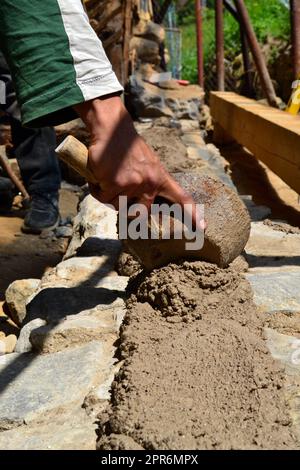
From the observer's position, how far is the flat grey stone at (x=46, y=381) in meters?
1.76

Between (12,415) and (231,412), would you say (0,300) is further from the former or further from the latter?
(231,412)

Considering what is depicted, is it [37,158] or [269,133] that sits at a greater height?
[269,133]

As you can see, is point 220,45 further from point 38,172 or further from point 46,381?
point 46,381

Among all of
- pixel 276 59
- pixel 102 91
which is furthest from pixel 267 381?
pixel 276 59

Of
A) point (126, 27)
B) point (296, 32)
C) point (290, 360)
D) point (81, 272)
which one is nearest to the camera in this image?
point (290, 360)

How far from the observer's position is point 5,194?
231 inches

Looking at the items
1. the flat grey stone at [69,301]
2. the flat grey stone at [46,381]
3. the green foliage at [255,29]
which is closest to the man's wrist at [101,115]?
the flat grey stone at [46,381]

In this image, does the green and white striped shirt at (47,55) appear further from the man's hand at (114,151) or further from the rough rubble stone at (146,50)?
the rough rubble stone at (146,50)

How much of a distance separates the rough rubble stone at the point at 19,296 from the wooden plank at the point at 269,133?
1396mm

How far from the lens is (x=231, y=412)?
1.55m

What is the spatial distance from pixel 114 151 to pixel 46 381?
65 centimetres

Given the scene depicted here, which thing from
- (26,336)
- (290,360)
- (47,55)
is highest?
(47,55)

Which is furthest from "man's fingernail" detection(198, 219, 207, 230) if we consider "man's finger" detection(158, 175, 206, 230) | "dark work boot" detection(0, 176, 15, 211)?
"dark work boot" detection(0, 176, 15, 211)

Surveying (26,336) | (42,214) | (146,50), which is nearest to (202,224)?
(26,336)
